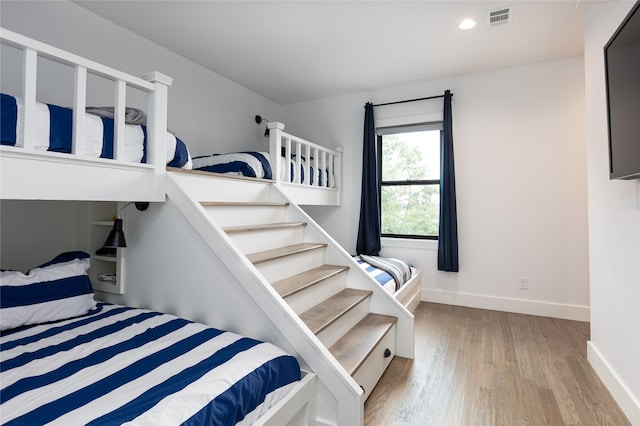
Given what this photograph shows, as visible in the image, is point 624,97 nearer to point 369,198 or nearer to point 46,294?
point 369,198

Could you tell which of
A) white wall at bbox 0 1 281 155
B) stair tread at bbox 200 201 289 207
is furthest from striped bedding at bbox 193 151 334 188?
white wall at bbox 0 1 281 155

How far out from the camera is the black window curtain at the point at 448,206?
3.34m

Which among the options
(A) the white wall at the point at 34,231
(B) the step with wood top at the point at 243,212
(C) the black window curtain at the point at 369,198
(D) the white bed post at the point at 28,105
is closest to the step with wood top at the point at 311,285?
(B) the step with wood top at the point at 243,212

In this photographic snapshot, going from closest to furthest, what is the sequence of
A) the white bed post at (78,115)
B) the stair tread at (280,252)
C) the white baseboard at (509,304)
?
the white bed post at (78,115), the stair tread at (280,252), the white baseboard at (509,304)

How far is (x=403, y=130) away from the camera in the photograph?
12.2 ft

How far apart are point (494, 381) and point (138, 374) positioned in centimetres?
185

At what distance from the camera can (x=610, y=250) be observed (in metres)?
1.81

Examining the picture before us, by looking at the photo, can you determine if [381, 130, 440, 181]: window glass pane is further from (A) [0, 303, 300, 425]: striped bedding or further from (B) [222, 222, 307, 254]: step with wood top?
(A) [0, 303, 300, 425]: striped bedding

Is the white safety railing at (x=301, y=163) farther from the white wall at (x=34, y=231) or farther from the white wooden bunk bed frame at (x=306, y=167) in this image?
the white wall at (x=34, y=231)

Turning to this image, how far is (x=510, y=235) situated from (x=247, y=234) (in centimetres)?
264

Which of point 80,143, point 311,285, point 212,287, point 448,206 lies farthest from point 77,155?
point 448,206

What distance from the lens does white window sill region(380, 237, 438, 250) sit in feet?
11.7

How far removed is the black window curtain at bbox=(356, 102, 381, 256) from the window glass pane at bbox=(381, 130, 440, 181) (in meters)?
0.22

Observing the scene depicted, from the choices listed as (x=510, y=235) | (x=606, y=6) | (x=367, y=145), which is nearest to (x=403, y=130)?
(x=367, y=145)
